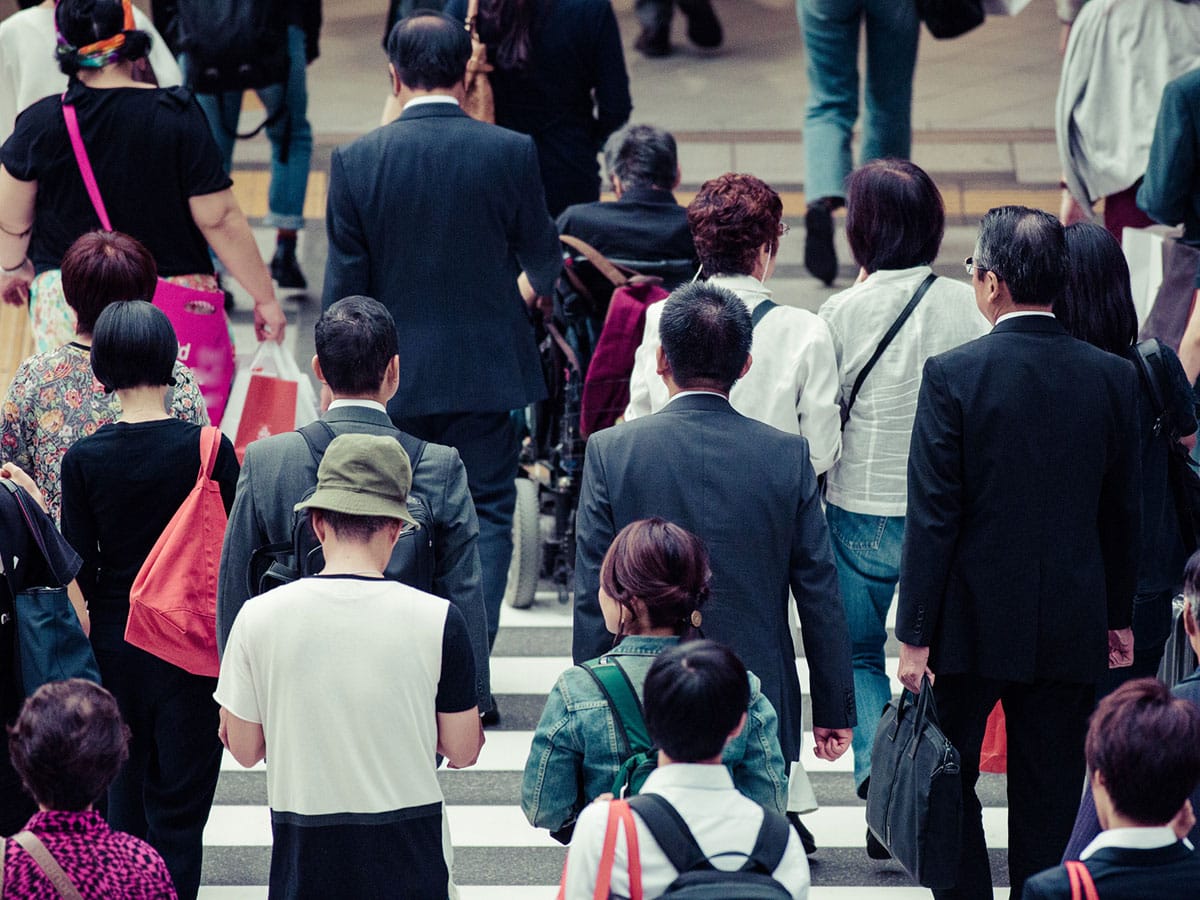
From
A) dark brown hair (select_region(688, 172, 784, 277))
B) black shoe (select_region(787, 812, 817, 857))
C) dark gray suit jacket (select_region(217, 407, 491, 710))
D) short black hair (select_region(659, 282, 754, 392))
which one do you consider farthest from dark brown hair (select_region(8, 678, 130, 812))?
black shoe (select_region(787, 812, 817, 857))

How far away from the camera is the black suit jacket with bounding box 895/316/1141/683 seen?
14.4 ft

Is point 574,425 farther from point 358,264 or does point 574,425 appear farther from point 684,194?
point 684,194

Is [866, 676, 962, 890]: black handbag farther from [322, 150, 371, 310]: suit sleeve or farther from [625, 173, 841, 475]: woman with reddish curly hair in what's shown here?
[322, 150, 371, 310]: suit sleeve

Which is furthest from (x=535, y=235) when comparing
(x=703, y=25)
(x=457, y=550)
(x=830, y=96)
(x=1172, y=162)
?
(x=703, y=25)

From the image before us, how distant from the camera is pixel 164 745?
4.64 m

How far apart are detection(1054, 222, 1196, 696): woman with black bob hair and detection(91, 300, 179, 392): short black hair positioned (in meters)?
2.20

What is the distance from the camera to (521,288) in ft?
21.8

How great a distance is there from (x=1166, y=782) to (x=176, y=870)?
2.61 metres

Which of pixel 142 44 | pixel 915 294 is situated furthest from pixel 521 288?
pixel 915 294

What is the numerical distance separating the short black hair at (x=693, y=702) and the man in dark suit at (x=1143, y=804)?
56 centimetres

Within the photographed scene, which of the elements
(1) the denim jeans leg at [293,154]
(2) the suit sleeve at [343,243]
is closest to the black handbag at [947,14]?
(1) the denim jeans leg at [293,154]

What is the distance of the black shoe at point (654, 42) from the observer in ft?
41.1

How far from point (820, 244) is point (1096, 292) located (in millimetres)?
4324

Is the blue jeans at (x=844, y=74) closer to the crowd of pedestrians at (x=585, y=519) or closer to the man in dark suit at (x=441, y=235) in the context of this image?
the crowd of pedestrians at (x=585, y=519)
